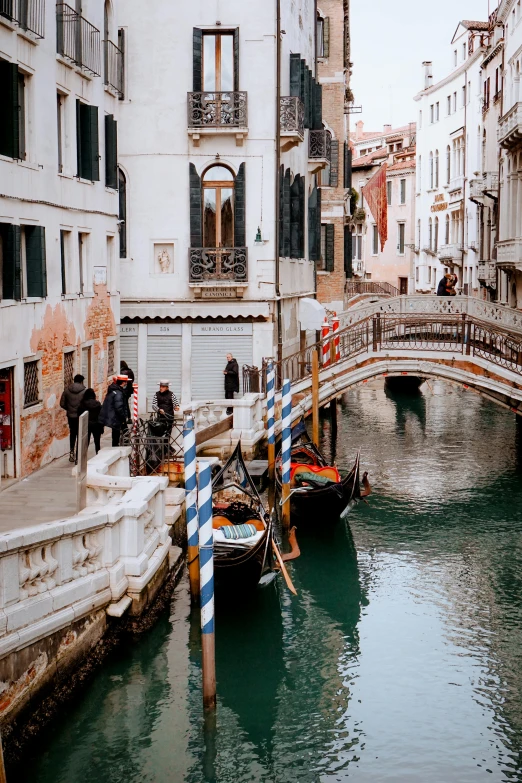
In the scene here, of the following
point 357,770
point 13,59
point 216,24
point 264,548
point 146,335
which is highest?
point 216,24

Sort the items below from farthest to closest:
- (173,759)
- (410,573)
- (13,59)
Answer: (410,573) < (13,59) < (173,759)

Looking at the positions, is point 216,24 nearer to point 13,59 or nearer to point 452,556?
point 13,59

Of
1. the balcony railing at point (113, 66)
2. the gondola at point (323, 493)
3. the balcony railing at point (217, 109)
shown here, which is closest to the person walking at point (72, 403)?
the gondola at point (323, 493)

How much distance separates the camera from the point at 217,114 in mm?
19938

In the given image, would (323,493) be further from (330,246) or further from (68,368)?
(330,246)

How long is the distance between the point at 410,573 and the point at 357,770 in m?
5.47

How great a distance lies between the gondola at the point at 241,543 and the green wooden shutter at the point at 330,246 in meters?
16.3

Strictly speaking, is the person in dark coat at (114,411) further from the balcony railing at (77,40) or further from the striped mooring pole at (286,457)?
the balcony railing at (77,40)

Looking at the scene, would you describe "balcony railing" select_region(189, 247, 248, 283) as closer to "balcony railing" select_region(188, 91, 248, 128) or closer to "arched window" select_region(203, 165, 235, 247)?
"arched window" select_region(203, 165, 235, 247)

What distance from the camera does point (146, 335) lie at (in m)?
20.7

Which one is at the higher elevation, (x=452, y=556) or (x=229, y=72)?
(x=229, y=72)

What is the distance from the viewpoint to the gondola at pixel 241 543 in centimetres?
1218

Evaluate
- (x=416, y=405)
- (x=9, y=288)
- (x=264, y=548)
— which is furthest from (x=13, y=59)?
(x=416, y=405)

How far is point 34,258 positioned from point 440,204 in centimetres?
3075
